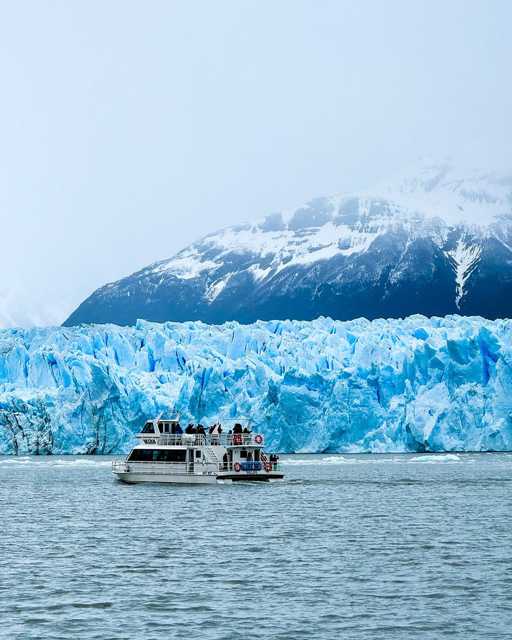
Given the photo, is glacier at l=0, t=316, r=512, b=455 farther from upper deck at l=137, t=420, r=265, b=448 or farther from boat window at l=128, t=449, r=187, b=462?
boat window at l=128, t=449, r=187, b=462

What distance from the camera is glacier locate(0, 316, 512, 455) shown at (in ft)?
216

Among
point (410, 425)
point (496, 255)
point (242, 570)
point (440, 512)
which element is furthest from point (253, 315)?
point (242, 570)

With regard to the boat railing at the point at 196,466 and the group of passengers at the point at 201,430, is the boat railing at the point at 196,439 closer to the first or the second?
the group of passengers at the point at 201,430

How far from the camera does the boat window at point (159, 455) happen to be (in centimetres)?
5012

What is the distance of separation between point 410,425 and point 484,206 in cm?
8461

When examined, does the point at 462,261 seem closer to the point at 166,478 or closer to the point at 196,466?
the point at 196,466

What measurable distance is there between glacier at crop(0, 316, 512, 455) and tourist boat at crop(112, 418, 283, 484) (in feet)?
48.9

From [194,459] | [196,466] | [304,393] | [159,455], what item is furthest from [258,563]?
[304,393]

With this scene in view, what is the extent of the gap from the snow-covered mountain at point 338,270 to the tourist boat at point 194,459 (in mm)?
82738

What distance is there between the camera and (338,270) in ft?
457

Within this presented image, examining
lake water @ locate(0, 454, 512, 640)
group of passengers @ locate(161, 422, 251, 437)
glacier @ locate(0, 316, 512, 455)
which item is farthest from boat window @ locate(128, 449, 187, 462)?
glacier @ locate(0, 316, 512, 455)

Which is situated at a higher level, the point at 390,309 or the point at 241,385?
the point at 390,309

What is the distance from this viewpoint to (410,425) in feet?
216

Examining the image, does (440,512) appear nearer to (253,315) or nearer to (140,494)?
(140,494)
